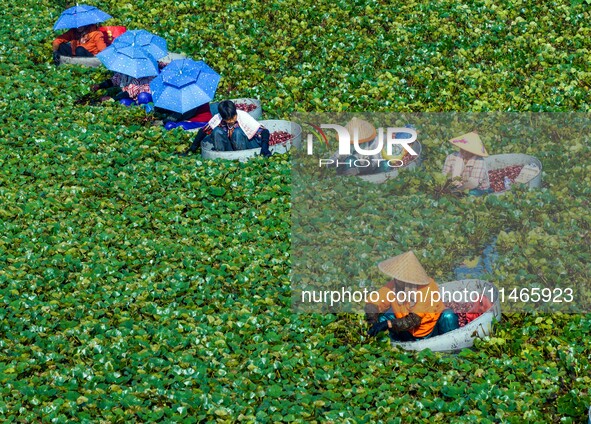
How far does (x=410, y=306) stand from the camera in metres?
9.59

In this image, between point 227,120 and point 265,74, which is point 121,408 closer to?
point 227,120

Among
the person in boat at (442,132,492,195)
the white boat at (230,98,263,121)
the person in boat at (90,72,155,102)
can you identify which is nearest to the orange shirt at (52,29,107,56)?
the person in boat at (90,72,155,102)

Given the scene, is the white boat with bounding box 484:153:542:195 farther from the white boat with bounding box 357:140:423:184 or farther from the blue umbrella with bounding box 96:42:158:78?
the blue umbrella with bounding box 96:42:158:78

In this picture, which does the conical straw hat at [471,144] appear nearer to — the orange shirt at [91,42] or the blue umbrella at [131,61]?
the blue umbrella at [131,61]

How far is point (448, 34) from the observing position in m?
16.9

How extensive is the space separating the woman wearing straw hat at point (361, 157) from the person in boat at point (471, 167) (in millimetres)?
1137

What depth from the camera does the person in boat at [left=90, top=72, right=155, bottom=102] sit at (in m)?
15.6

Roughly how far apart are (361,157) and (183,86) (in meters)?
3.09

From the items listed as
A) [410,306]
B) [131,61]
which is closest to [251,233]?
[410,306]

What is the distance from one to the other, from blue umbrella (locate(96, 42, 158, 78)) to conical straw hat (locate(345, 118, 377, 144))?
3.58 meters

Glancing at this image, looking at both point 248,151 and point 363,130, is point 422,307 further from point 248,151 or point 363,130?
point 248,151

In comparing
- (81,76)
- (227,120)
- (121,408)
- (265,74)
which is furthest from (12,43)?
(121,408)

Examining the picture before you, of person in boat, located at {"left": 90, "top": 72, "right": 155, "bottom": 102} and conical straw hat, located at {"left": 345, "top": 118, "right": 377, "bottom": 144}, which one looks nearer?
conical straw hat, located at {"left": 345, "top": 118, "right": 377, "bottom": 144}

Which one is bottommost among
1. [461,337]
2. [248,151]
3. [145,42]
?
[461,337]
